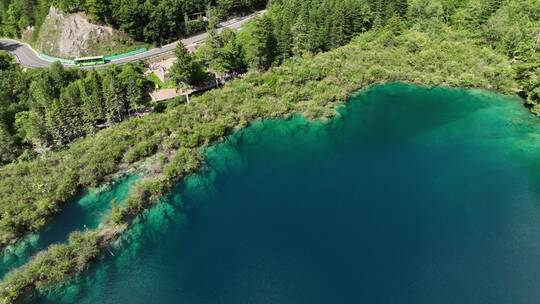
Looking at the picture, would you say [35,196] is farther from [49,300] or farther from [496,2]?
[496,2]

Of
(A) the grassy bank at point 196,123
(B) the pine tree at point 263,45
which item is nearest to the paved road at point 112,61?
(B) the pine tree at point 263,45

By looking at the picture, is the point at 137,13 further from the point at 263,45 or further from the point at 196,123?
the point at 196,123

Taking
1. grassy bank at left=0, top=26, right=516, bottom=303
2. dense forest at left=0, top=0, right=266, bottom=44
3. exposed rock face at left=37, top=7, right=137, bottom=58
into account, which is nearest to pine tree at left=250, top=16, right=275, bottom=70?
grassy bank at left=0, top=26, right=516, bottom=303

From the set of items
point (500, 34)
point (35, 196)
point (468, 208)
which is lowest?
point (468, 208)

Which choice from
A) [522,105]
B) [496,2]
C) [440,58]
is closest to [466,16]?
[496,2]

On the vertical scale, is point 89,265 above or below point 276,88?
below
